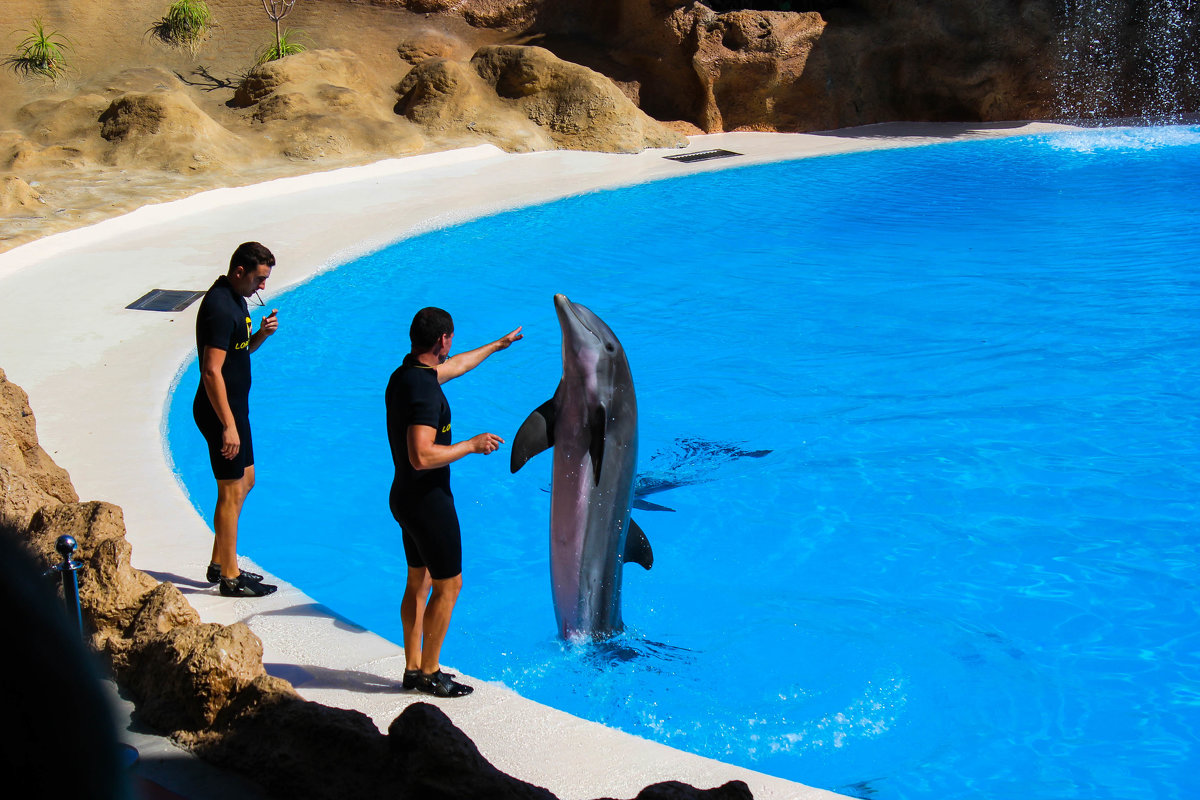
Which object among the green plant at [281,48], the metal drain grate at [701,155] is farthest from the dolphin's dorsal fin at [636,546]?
the green plant at [281,48]

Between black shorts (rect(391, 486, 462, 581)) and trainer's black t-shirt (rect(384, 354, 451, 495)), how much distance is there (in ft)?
0.14

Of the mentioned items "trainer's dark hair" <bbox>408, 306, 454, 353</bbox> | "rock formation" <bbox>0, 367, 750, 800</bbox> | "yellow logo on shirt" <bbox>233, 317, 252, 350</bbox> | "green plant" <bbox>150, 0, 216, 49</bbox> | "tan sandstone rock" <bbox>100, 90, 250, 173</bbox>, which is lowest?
"rock formation" <bbox>0, 367, 750, 800</bbox>

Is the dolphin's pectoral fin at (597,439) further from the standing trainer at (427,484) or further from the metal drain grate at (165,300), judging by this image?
the metal drain grate at (165,300)

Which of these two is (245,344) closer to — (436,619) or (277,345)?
(436,619)

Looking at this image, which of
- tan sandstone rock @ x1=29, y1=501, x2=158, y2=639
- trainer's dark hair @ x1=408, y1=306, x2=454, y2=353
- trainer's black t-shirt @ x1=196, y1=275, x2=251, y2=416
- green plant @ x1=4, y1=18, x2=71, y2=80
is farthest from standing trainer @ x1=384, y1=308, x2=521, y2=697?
green plant @ x1=4, y1=18, x2=71, y2=80

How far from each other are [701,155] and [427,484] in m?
14.8

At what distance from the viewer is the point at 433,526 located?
3.81 metres

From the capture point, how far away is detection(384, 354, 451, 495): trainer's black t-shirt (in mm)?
3738

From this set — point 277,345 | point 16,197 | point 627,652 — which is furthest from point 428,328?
point 16,197

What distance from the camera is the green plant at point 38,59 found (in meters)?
18.0

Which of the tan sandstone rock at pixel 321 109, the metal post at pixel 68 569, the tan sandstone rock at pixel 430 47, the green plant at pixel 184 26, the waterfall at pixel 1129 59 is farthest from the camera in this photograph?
the waterfall at pixel 1129 59


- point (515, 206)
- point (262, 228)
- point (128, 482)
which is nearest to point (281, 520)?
point (128, 482)

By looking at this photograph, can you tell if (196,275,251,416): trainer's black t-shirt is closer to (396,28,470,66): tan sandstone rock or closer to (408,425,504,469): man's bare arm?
(408,425,504,469): man's bare arm

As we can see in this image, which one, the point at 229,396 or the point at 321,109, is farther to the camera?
the point at 321,109
